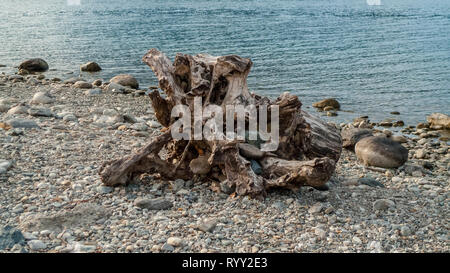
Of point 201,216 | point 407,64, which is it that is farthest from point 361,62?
point 201,216

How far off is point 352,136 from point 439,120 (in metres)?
4.92

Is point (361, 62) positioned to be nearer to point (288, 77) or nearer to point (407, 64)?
point (407, 64)

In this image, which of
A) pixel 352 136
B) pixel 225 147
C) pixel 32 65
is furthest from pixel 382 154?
pixel 32 65

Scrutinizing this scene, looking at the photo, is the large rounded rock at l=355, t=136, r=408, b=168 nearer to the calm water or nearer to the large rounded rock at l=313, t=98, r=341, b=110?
the calm water

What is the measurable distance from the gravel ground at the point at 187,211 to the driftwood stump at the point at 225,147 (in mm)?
293

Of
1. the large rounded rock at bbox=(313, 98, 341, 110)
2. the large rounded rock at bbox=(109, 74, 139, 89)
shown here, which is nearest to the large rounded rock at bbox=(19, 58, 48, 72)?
the large rounded rock at bbox=(109, 74, 139, 89)

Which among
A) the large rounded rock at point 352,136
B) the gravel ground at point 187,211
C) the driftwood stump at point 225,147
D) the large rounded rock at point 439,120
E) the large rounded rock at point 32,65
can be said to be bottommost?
the large rounded rock at point 439,120

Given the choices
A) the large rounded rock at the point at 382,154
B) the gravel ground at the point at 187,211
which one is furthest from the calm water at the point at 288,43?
the gravel ground at the point at 187,211

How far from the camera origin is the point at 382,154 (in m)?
11.5

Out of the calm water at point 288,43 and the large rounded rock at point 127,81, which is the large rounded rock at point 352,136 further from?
the large rounded rock at point 127,81

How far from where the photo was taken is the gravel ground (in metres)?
6.70

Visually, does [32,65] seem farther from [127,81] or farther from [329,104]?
[329,104]

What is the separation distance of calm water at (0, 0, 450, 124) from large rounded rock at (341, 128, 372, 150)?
13.0 feet

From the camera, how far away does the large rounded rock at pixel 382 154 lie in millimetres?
11500
